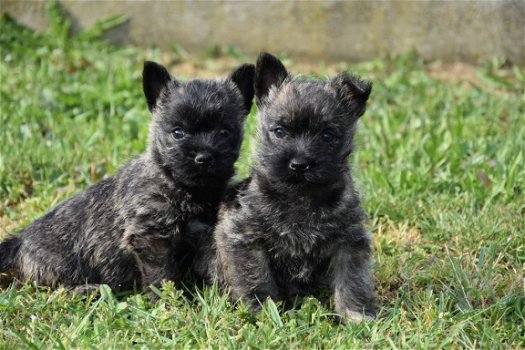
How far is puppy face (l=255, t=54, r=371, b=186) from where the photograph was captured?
485cm

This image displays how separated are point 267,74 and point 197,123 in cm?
54

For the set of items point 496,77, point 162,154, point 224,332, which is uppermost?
point 162,154

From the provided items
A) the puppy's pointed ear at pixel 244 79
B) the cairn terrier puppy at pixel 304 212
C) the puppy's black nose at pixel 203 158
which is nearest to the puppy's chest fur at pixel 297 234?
the cairn terrier puppy at pixel 304 212

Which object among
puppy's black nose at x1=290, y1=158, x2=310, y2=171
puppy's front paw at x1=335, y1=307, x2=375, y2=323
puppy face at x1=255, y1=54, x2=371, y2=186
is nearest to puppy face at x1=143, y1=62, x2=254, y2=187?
puppy face at x1=255, y1=54, x2=371, y2=186

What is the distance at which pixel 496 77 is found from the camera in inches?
372

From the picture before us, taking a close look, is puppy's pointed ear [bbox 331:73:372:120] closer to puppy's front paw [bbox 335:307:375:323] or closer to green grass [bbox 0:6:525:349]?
A: green grass [bbox 0:6:525:349]

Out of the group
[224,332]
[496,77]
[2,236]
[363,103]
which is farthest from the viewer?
[496,77]

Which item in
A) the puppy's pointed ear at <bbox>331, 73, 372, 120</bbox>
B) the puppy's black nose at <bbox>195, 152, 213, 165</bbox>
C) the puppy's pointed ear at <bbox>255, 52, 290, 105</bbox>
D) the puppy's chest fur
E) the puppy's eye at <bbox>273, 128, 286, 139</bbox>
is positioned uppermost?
the puppy's pointed ear at <bbox>255, 52, 290, 105</bbox>

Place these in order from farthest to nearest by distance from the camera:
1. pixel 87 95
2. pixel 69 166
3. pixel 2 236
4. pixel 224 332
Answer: pixel 87 95 < pixel 69 166 < pixel 2 236 < pixel 224 332

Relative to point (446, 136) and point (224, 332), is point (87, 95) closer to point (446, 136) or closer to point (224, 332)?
point (446, 136)

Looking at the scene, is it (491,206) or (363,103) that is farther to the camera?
→ (491,206)

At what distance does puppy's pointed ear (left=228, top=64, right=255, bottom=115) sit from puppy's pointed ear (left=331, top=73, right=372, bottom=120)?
2.57 ft

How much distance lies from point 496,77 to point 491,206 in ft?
10.9

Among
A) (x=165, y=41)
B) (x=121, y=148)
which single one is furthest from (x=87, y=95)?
(x=165, y=41)
